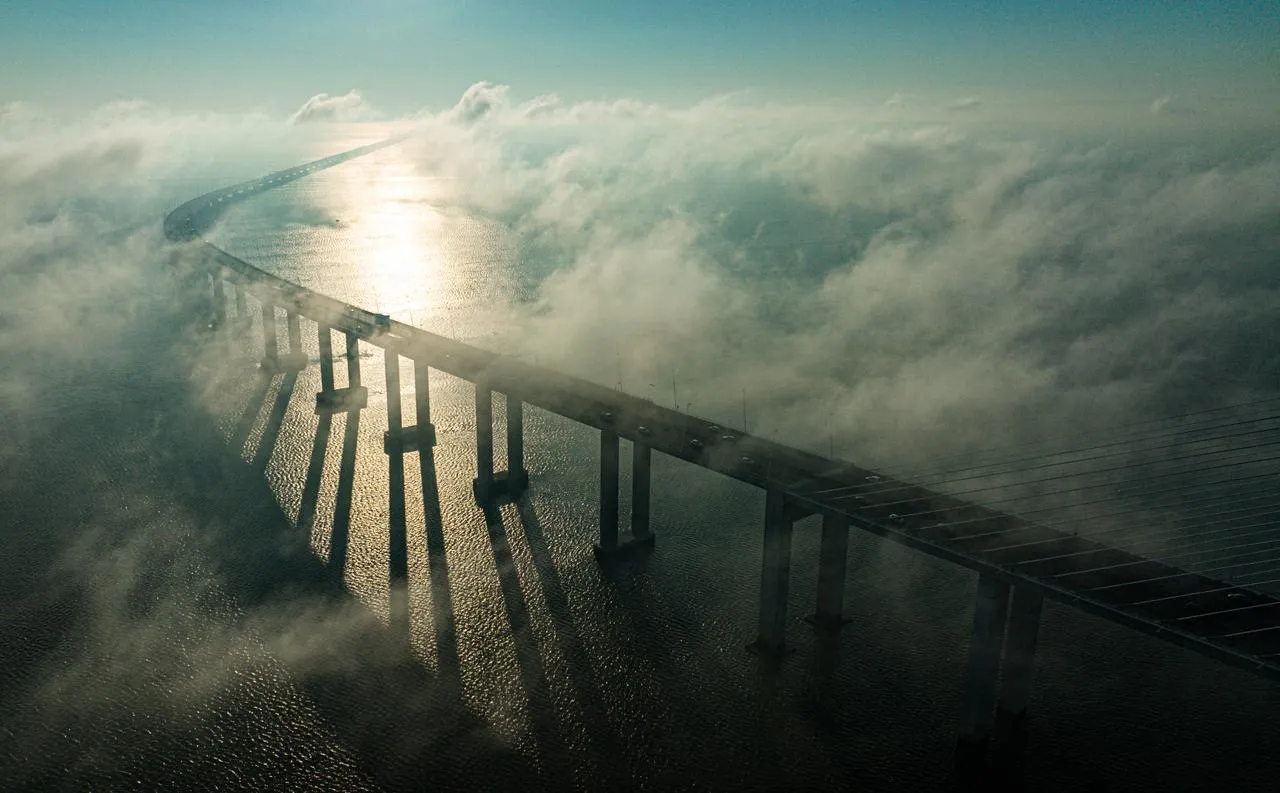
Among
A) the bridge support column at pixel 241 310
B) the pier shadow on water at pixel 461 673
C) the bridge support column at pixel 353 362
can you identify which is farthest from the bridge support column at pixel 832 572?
the bridge support column at pixel 241 310

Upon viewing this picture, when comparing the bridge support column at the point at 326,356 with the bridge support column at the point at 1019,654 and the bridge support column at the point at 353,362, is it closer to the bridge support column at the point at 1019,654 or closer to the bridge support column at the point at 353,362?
the bridge support column at the point at 353,362

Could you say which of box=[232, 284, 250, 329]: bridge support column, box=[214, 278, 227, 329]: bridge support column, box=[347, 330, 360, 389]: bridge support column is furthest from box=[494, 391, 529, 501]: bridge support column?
box=[214, 278, 227, 329]: bridge support column

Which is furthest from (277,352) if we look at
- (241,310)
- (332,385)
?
(241,310)

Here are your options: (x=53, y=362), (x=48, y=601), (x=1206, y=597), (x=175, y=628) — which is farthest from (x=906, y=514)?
(x=53, y=362)

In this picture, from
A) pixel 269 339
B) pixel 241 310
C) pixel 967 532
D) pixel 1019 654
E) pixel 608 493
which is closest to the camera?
pixel 1019 654

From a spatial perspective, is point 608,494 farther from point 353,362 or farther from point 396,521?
point 353,362

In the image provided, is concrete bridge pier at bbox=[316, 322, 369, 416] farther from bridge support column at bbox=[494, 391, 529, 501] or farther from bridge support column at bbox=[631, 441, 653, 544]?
bridge support column at bbox=[631, 441, 653, 544]
